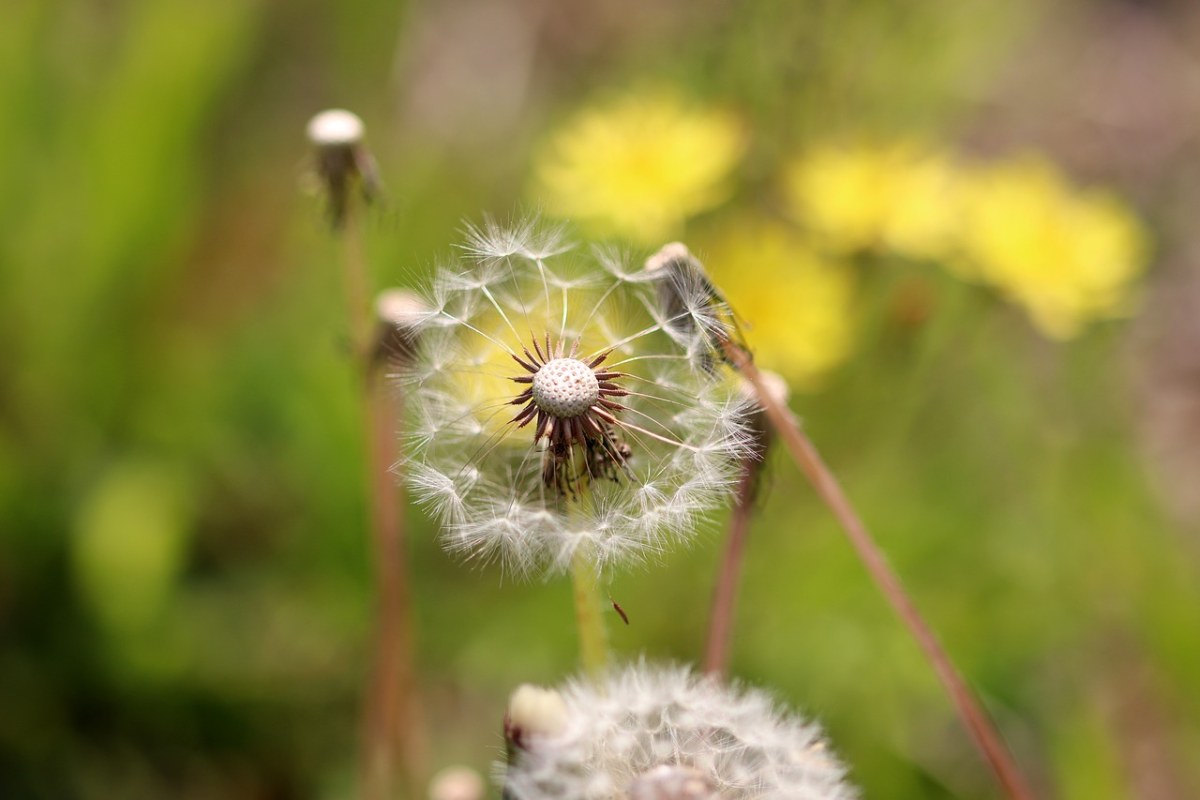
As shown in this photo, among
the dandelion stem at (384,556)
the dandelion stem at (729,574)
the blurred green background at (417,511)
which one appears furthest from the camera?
the blurred green background at (417,511)

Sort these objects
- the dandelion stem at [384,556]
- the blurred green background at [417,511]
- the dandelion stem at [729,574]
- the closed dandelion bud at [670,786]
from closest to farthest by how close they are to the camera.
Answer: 1. the closed dandelion bud at [670,786]
2. the dandelion stem at [729,574]
3. the dandelion stem at [384,556]
4. the blurred green background at [417,511]

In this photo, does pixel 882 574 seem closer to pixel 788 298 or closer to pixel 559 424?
pixel 559 424

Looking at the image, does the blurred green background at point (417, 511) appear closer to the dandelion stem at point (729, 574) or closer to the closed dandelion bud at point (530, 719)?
the dandelion stem at point (729, 574)

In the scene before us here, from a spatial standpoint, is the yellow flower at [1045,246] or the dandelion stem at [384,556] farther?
the yellow flower at [1045,246]

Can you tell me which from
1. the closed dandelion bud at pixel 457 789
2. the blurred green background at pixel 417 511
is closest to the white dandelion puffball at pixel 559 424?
the closed dandelion bud at pixel 457 789

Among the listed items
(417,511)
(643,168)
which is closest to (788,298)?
(643,168)

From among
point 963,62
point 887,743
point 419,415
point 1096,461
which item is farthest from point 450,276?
point 963,62

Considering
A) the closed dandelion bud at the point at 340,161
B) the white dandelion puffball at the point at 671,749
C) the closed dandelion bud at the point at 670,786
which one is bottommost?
the closed dandelion bud at the point at 670,786
